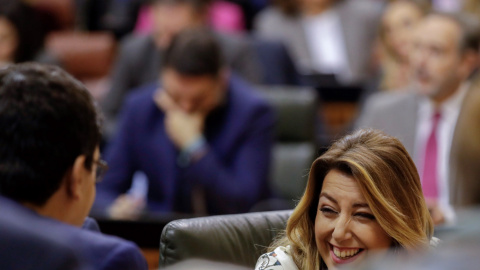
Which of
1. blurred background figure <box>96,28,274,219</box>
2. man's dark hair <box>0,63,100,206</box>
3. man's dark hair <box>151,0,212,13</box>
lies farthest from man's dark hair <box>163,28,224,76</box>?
man's dark hair <box>0,63,100,206</box>

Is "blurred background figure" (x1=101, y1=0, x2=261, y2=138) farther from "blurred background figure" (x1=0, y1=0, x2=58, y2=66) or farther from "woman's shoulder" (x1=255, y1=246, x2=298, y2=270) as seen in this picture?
"woman's shoulder" (x1=255, y1=246, x2=298, y2=270)

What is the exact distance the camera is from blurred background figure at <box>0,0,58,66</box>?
14.8 feet

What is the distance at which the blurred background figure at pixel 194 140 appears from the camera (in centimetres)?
335

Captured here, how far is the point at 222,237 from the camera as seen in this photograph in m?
2.03

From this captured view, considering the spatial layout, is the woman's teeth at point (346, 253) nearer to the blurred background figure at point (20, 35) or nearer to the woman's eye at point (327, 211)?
the woman's eye at point (327, 211)

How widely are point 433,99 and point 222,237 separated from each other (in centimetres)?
196

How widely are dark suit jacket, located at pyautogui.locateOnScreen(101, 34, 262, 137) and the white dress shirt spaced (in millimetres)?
1241

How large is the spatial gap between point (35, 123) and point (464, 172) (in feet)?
3.11

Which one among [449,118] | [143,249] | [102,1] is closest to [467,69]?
[449,118]

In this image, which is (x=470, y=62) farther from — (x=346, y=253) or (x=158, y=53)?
(x=346, y=253)

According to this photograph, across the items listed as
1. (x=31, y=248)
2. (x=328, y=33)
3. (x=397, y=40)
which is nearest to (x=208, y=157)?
(x=397, y=40)

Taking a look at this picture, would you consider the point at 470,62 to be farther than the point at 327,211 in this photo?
Yes

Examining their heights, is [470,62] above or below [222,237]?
above

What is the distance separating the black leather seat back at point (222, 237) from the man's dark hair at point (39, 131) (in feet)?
0.95
